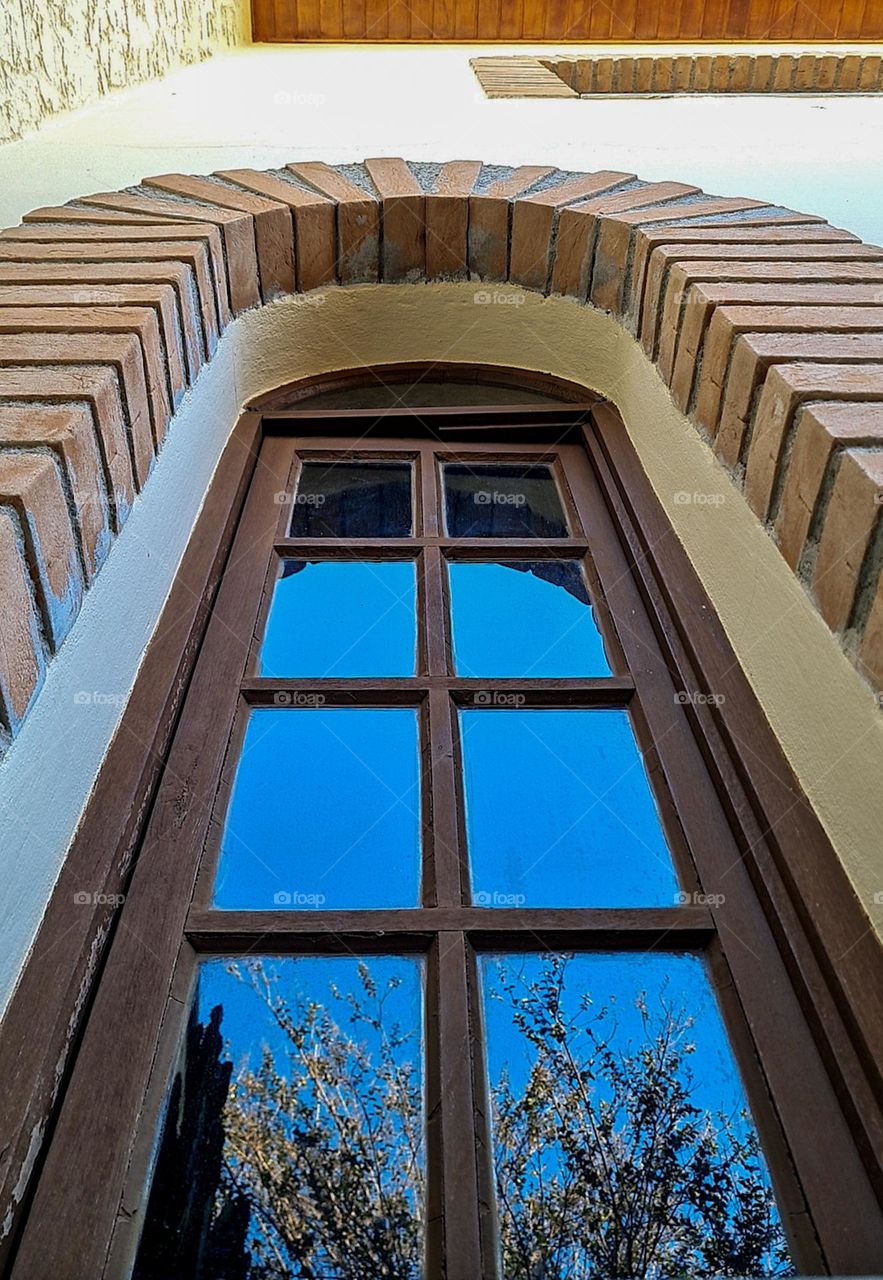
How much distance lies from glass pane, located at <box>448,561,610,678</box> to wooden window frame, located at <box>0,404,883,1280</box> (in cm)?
4

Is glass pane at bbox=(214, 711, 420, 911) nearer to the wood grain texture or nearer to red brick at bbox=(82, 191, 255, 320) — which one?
red brick at bbox=(82, 191, 255, 320)

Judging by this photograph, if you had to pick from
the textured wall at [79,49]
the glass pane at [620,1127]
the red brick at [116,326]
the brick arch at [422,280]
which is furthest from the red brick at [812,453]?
the textured wall at [79,49]

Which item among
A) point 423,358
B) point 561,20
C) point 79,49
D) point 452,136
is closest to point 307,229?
point 423,358

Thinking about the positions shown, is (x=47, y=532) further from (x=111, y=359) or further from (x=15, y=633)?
(x=111, y=359)

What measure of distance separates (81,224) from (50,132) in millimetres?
806

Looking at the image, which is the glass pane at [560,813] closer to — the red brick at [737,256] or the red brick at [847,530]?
the red brick at [847,530]

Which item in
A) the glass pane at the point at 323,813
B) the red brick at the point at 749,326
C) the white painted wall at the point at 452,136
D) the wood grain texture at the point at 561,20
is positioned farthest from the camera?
the wood grain texture at the point at 561,20

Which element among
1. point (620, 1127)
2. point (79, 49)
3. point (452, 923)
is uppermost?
point (79, 49)

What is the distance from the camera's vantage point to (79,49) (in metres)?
2.29

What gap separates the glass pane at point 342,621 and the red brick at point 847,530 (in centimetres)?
57

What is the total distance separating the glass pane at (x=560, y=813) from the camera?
0.98 metres

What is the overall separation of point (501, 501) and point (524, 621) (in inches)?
15.1

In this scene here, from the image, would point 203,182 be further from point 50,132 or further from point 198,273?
point 50,132

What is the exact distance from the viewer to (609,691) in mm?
1210
